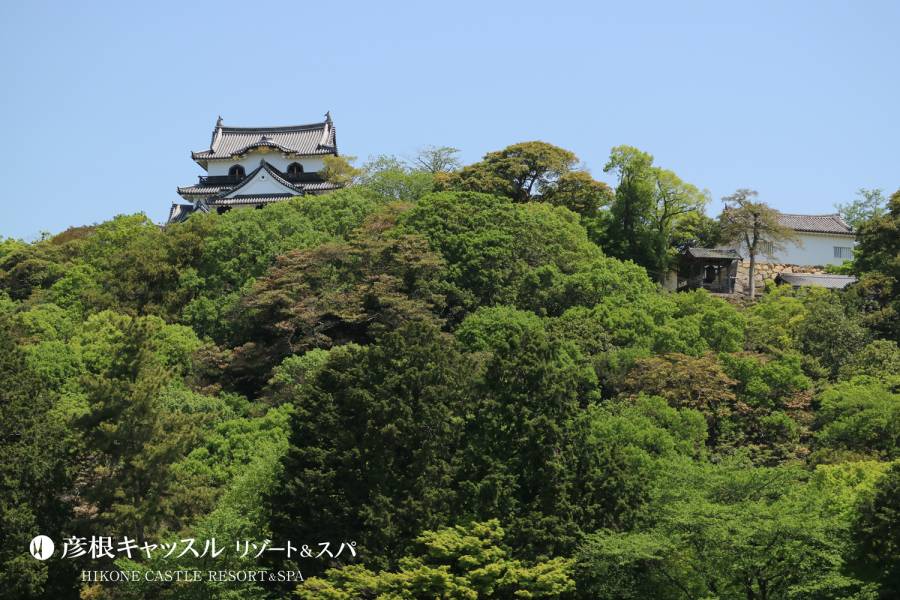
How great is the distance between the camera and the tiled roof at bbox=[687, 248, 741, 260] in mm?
44344

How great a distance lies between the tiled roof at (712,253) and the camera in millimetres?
44344

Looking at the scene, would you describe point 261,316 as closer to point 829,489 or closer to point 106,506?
point 106,506

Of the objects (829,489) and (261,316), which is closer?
(829,489)

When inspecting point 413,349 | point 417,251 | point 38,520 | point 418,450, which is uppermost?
point 417,251

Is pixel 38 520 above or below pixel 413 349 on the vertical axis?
below

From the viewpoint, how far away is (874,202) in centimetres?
6994

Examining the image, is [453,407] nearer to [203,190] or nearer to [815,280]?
[815,280]

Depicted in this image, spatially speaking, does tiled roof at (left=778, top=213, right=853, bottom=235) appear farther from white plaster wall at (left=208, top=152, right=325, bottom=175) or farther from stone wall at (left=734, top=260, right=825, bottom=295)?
white plaster wall at (left=208, top=152, right=325, bottom=175)

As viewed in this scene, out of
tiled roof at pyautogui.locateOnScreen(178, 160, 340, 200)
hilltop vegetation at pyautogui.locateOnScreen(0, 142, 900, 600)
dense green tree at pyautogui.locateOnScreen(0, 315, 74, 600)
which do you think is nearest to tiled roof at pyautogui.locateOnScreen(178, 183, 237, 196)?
tiled roof at pyautogui.locateOnScreen(178, 160, 340, 200)

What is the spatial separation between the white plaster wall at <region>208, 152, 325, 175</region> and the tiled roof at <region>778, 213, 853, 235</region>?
17774 millimetres

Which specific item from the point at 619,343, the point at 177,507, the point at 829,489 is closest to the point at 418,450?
the point at 177,507

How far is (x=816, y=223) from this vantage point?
50.9 m

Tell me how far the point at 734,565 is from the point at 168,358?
16.9 m

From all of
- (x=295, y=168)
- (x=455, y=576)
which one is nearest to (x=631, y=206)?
(x=295, y=168)
